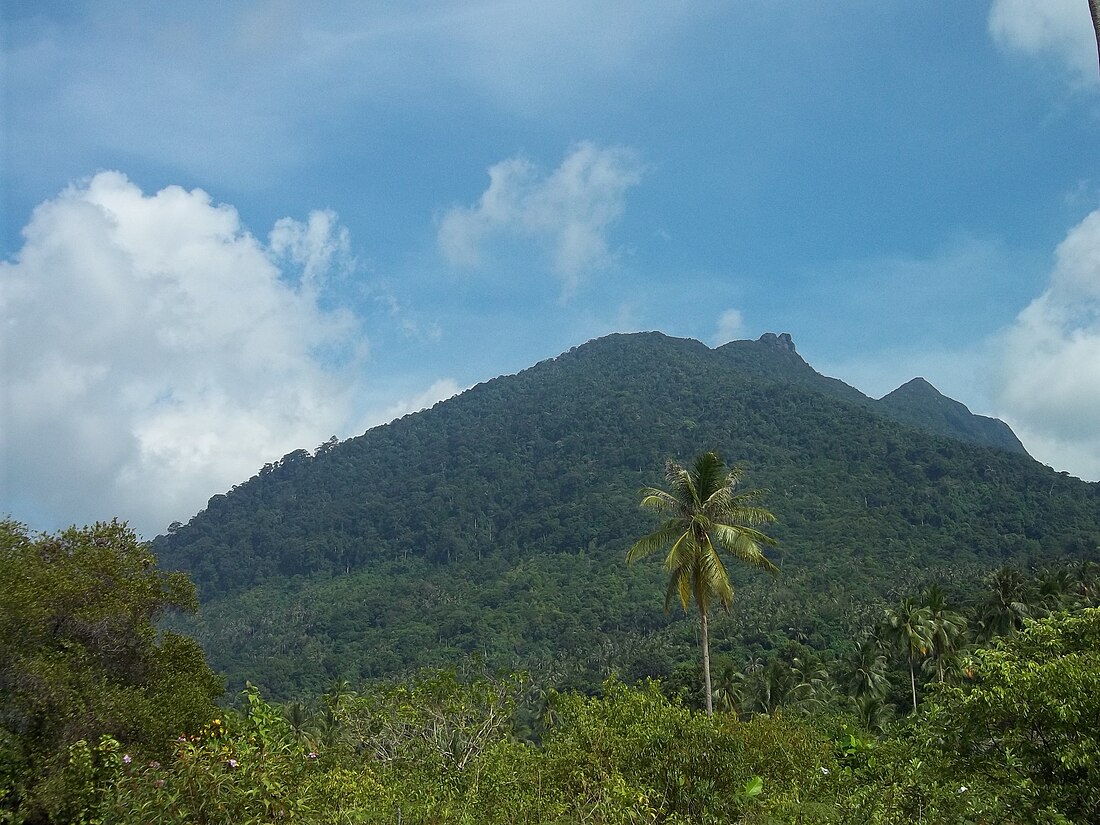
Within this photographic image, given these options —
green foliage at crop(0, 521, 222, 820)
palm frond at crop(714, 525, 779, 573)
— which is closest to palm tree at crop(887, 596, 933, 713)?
palm frond at crop(714, 525, 779, 573)

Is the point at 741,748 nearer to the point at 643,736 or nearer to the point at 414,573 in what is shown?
the point at 643,736

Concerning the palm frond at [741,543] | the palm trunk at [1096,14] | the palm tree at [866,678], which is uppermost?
the palm trunk at [1096,14]

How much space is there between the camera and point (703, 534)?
22.0 m

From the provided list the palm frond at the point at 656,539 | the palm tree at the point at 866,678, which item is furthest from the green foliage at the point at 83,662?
the palm tree at the point at 866,678

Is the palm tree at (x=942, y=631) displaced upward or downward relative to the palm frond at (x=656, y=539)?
downward

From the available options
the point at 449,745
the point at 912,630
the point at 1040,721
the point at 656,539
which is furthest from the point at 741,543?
the point at 912,630

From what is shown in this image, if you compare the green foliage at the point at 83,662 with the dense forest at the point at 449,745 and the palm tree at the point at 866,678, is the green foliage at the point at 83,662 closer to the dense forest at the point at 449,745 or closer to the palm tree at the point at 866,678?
the dense forest at the point at 449,745

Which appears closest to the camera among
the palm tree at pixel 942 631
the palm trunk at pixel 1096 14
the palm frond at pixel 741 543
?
the palm trunk at pixel 1096 14

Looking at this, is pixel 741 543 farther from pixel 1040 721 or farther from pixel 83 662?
pixel 83 662

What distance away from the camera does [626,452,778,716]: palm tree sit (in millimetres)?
21266

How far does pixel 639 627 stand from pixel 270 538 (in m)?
115

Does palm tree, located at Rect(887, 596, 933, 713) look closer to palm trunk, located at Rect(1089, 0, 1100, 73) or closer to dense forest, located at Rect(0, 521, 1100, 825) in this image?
dense forest, located at Rect(0, 521, 1100, 825)

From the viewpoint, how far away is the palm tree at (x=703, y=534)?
2127 cm

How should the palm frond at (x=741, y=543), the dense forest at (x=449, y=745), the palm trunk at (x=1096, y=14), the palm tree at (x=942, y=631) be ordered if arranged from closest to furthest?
the palm trunk at (x=1096, y=14), the dense forest at (x=449, y=745), the palm frond at (x=741, y=543), the palm tree at (x=942, y=631)
